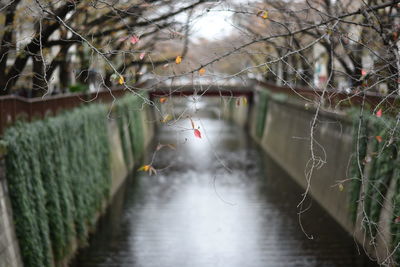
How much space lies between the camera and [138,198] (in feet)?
59.0

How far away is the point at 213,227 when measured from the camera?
14.4 meters

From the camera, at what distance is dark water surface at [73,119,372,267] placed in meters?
11.8

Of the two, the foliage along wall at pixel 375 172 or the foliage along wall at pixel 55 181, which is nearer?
the foliage along wall at pixel 55 181

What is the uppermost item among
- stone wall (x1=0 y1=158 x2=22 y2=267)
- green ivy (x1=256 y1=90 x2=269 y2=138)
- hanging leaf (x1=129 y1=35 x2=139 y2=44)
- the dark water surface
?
hanging leaf (x1=129 y1=35 x2=139 y2=44)

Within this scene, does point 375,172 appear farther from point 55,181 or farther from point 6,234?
point 6,234

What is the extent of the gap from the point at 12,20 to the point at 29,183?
4412mm

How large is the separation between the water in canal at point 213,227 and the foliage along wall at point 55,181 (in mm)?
1152

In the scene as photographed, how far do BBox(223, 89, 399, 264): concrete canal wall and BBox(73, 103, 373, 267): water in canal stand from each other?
0.64 m

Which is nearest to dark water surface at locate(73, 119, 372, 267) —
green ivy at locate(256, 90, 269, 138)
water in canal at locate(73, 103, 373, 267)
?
water in canal at locate(73, 103, 373, 267)

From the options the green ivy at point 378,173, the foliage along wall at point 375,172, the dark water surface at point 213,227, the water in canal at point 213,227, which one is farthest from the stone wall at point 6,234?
the green ivy at point 378,173

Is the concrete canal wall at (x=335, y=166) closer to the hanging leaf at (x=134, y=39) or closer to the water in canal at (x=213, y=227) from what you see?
the water in canal at (x=213, y=227)

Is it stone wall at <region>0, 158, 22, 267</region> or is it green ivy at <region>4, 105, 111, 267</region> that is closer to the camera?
stone wall at <region>0, 158, 22, 267</region>

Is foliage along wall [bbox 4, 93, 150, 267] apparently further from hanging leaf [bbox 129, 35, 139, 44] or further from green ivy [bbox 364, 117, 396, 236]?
green ivy [bbox 364, 117, 396, 236]

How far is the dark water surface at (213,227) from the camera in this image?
38.6 ft
